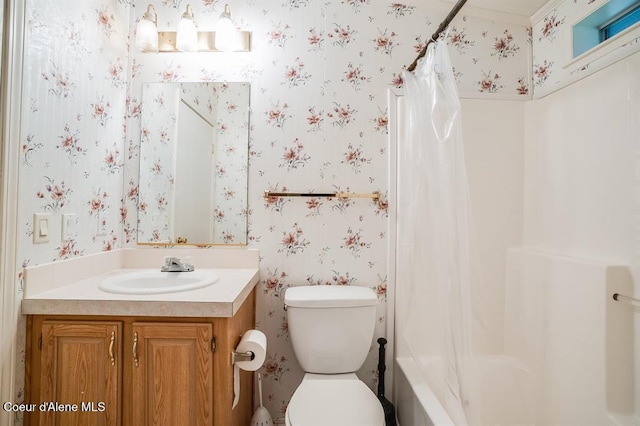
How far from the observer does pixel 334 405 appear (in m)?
1.27

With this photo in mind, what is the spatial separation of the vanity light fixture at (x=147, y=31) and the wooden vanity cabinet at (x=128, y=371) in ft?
4.41

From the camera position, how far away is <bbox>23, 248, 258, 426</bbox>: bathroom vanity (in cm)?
112

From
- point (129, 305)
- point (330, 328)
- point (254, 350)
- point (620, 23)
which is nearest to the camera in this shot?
point (129, 305)

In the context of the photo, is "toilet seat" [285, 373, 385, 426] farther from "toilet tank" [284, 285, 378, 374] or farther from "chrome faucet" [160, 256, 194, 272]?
"chrome faucet" [160, 256, 194, 272]

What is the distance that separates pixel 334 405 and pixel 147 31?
1968 millimetres

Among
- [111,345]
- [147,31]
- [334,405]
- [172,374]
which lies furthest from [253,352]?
[147,31]

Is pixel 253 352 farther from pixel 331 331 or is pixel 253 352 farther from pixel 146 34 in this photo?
pixel 146 34

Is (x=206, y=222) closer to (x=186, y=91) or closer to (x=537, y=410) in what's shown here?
(x=186, y=91)

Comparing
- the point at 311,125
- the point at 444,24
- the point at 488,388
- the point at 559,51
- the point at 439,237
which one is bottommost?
the point at 488,388

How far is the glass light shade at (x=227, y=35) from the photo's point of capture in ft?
5.31

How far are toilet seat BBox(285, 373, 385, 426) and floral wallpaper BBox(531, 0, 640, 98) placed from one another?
1710 millimetres

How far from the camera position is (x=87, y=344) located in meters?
1.12

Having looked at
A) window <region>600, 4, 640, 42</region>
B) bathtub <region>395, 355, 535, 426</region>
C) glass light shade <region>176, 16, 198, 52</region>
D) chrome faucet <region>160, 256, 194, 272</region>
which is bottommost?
bathtub <region>395, 355, 535, 426</region>

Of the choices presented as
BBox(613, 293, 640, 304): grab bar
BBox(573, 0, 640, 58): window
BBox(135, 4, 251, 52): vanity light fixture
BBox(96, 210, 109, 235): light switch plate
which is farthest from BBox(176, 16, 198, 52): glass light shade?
BBox(613, 293, 640, 304): grab bar
